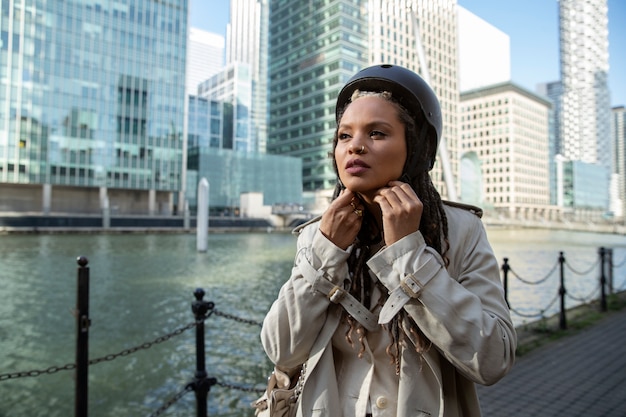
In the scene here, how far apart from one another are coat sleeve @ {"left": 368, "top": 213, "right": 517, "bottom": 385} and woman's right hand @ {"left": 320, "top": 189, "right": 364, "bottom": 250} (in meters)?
0.14

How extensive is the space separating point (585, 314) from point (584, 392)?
4.52 metres

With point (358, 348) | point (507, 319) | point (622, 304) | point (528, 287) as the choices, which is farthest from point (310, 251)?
point (528, 287)

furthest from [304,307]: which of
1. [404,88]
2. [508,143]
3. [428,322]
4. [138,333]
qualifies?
[508,143]

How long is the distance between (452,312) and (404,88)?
0.80 m

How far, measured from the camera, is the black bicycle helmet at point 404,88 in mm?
1463

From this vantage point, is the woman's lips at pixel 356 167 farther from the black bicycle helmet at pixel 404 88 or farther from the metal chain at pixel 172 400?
the metal chain at pixel 172 400

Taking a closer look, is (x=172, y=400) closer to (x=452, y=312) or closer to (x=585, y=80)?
(x=452, y=312)

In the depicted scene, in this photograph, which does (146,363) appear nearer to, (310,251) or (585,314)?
(310,251)

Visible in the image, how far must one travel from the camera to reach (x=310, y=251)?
138 cm

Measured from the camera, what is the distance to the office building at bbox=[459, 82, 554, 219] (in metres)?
112

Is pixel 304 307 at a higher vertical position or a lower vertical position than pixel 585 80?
lower

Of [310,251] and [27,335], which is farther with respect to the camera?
[27,335]

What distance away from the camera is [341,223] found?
135cm

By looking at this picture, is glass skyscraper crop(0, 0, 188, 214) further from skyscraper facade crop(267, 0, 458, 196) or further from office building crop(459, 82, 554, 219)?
office building crop(459, 82, 554, 219)
